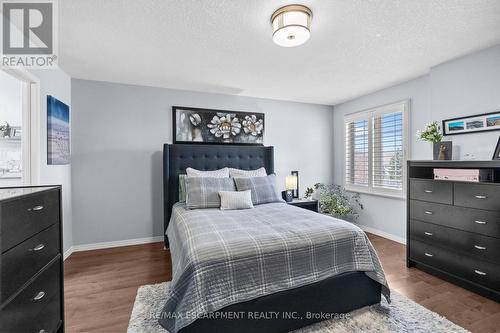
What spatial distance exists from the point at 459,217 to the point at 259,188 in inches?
86.6

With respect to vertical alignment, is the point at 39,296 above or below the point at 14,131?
below

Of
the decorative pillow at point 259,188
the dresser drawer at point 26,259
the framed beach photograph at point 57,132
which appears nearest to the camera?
the dresser drawer at point 26,259

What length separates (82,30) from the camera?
2145 millimetres

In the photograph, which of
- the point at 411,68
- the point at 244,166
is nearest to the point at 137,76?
the point at 244,166

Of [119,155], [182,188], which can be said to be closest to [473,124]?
[182,188]

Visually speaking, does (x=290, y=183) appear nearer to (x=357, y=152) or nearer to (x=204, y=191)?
(x=357, y=152)

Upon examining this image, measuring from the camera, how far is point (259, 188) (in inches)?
130

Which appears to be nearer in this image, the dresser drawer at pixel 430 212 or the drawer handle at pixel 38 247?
the drawer handle at pixel 38 247

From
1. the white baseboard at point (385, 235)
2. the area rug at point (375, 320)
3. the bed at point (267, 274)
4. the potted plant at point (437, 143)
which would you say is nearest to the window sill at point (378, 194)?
the white baseboard at point (385, 235)

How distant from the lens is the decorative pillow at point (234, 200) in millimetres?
2912

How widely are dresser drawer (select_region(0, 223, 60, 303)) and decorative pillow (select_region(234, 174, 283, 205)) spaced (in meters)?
2.06

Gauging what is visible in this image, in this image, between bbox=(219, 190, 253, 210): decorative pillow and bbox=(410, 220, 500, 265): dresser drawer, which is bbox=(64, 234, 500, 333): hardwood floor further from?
bbox=(219, 190, 253, 210): decorative pillow

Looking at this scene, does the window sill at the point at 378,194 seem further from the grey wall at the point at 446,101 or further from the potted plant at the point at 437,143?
the potted plant at the point at 437,143

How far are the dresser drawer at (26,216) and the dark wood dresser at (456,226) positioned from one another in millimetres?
3545
